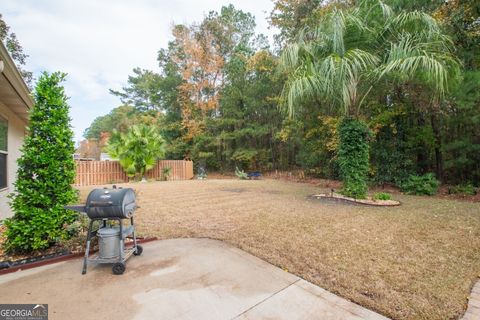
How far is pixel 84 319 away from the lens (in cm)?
164

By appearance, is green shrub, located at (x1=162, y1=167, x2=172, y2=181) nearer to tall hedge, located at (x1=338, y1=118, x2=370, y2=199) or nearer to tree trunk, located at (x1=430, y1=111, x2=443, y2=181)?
tall hedge, located at (x1=338, y1=118, x2=370, y2=199)

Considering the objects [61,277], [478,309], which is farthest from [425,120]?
[61,277]

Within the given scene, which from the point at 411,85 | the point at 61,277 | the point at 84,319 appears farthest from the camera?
the point at 411,85

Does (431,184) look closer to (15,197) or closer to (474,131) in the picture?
(474,131)

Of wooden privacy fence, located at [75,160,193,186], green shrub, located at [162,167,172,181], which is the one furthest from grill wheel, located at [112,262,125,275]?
green shrub, located at [162,167,172,181]

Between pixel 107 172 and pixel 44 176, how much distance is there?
36.9ft

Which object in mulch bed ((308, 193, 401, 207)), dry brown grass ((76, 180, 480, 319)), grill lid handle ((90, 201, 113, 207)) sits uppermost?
grill lid handle ((90, 201, 113, 207))

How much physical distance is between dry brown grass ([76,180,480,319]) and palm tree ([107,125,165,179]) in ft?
25.7

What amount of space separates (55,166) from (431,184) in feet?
31.3

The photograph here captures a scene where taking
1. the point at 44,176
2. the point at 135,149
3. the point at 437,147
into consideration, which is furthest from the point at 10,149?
the point at 437,147

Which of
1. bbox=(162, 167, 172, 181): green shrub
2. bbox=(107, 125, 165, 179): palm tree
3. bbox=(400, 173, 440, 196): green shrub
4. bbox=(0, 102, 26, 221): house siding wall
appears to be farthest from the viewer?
bbox=(162, 167, 172, 181): green shrub

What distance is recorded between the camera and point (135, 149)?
42.0 ft

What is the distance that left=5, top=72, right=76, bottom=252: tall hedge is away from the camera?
2688 mm

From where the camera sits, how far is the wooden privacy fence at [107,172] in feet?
39.3
